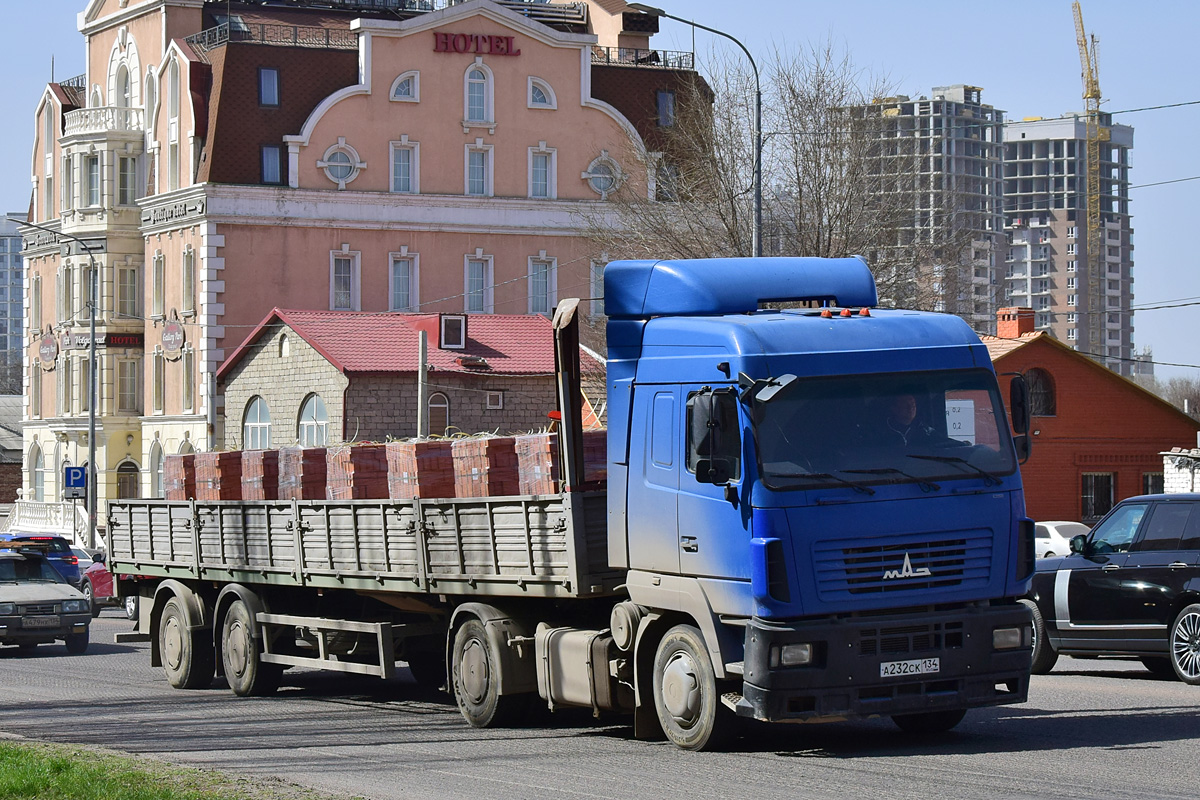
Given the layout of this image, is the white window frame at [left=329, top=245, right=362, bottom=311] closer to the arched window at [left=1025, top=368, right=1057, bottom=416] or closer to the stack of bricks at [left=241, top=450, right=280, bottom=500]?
the arched window at [left=1025, top=368, right=1057, bottom=416]

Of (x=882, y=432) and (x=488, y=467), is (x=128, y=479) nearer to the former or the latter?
(x=488, y=467)

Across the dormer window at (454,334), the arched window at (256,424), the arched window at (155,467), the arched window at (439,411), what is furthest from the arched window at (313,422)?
the arched window at (155,467)

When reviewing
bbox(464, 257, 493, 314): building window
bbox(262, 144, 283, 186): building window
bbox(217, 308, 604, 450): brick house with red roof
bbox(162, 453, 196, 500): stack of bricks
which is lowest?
bbox(162, 453, 196, 500): stack of bricks

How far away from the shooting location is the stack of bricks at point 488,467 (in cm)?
1442

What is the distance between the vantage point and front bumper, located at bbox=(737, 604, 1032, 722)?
448 inches

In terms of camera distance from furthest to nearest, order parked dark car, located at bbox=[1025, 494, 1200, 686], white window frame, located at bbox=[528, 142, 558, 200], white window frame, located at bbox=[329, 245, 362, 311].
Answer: white window frame, located at bbox=[528, 142, 558, 200] < white window frame, located at bbox=[329, 245, 362, 311] < parked dark car, located at bbox=[1025, 494, 1200, 686]

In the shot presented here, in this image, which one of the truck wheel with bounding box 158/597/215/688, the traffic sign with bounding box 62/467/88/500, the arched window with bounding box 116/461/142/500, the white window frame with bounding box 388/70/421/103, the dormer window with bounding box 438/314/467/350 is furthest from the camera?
the arched window with bounding box 116/461/142/500

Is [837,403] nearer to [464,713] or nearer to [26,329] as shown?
[464,713]

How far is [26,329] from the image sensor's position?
2926 inches

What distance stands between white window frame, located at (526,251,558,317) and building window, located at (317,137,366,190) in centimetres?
699

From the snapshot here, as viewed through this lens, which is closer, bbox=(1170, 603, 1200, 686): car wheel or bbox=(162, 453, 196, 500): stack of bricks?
bbox=(1170, 603, 1200, 686): car wheel

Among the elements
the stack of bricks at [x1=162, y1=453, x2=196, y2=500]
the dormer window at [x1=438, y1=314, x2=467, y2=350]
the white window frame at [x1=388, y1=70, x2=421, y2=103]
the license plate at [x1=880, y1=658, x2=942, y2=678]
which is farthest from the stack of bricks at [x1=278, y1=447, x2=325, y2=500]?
the white window frame at [x1=388, y1=70, x2=421, y2=103]

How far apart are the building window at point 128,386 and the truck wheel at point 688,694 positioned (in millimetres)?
56490

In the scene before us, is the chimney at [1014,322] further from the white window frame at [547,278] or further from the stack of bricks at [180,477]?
the stack of bricks at [180,477]
